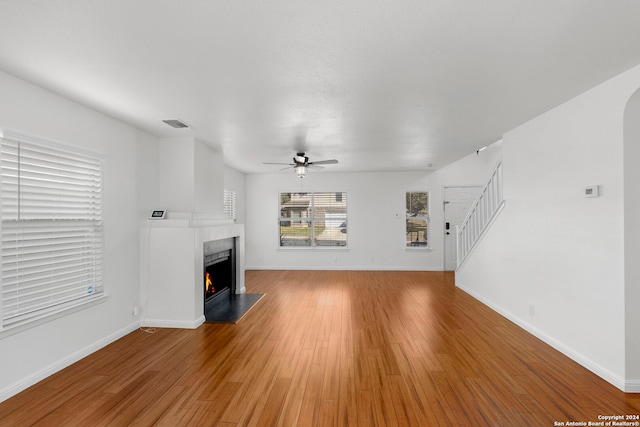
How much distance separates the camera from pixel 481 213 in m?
5.25

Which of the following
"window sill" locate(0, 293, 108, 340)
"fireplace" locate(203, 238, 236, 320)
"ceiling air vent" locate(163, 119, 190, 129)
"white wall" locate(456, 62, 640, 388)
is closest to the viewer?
"window sill" locate(0, 293, 108, 340)

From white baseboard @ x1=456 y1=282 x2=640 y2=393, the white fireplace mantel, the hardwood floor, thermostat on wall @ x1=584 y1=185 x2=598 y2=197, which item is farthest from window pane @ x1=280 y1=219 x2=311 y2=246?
thermostat on wall @ x1=584 y1=185 x2=598 y2=197

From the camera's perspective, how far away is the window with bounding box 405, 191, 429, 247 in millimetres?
7828

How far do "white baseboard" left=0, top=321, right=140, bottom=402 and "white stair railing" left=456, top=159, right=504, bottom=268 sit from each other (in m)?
5.34

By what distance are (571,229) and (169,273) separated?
15.4ft

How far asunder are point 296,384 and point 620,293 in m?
2.84

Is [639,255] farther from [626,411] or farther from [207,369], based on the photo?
[207,369]

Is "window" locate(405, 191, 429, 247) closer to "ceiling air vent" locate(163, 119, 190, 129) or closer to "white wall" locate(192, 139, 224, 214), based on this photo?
"white wall" locate(192, 139, 224, 214)

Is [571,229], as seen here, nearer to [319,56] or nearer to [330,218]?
[319,56]

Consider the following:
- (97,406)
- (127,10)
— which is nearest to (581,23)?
(127,10)

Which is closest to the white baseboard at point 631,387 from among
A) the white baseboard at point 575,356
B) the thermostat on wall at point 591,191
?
the white baseboard at point 575,356

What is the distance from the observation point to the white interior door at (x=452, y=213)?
771 centimetres

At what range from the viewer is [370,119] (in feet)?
11.4

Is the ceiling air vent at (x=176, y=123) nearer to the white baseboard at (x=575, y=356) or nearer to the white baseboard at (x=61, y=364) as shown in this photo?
the white baseboard at (x=61, y=364)
